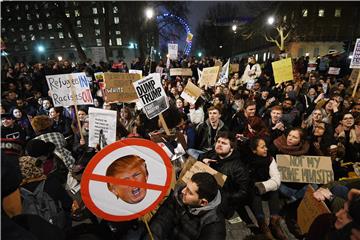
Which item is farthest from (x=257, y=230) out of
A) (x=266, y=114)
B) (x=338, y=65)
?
(x=338, y=65)

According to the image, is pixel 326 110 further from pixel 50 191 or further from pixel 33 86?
pixel 33 86

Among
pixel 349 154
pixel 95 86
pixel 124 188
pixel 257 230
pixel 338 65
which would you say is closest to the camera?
pixel 124 188

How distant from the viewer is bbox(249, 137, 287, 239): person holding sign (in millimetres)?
3539

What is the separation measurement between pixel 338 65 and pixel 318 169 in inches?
564

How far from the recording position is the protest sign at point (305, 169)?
375cm

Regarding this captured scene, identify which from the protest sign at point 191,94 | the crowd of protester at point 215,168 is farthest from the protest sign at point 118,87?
the protest sign at point 191,94

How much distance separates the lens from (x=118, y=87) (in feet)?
19.1

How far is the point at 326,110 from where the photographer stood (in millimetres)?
6172

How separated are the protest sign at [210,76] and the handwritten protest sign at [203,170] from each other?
5.39 m

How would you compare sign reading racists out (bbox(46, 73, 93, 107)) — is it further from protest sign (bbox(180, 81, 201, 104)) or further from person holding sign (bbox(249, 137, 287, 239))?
person holding sign (bbox(249, 137, 287, 239))

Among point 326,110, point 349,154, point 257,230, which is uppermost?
point 326,110

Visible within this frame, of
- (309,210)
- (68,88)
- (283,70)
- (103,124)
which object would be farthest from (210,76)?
(309,210)

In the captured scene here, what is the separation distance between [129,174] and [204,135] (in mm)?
3432

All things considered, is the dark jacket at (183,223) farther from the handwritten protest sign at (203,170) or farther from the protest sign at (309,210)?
the protest sign at (309,210)
